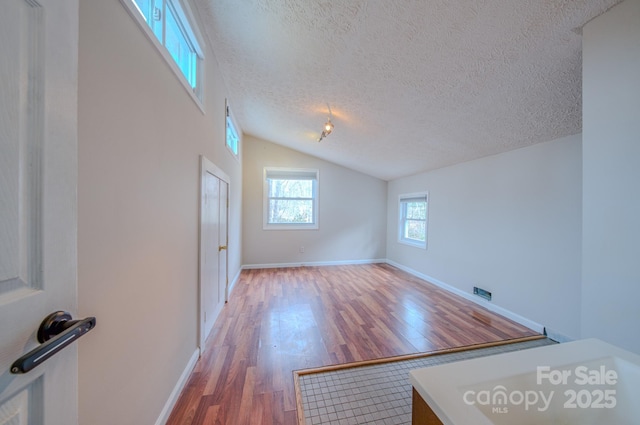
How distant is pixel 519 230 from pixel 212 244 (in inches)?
135

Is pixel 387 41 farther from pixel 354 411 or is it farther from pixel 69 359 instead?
pixel 354 411

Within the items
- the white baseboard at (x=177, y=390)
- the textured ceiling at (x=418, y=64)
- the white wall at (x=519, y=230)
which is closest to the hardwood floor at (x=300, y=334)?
the white baseboard at (x=177, y=390)

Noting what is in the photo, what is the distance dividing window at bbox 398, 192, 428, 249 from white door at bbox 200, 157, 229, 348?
11.3 feet

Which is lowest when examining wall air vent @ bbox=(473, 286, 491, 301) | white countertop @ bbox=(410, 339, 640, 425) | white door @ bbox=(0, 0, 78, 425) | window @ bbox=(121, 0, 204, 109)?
wall air vent @ bbox=(473, 286, 491, 301)

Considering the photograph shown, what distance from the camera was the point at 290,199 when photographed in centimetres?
516

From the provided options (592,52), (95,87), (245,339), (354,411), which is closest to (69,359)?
(95,87)

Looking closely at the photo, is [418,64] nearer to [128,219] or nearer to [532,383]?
[532,383]

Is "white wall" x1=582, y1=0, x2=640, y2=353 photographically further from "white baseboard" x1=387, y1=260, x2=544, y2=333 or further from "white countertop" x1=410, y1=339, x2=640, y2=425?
"white baseboard" x1=387, y1=260, x2=544, y2=333

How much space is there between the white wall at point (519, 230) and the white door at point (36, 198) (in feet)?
11.1

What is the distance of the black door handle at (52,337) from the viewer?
408 mm

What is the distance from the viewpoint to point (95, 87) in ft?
2.74

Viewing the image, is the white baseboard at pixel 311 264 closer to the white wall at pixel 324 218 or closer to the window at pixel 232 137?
the white wall at pixel 324 218

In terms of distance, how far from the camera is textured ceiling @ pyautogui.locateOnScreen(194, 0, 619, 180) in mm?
1406

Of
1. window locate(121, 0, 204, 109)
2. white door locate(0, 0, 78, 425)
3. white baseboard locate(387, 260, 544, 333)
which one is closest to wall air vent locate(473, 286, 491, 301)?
white baseboard locate(387, 260, 544, 333)
